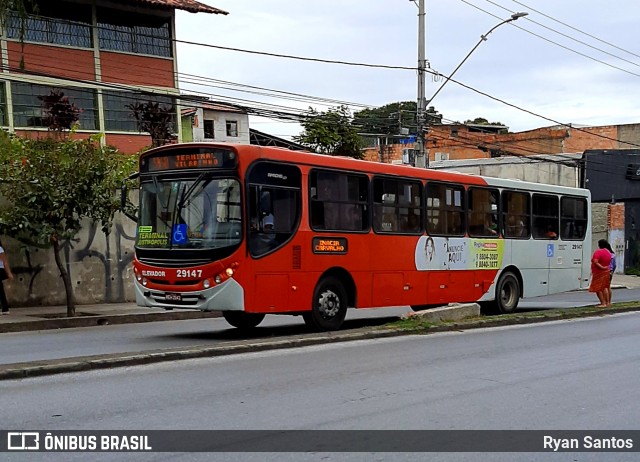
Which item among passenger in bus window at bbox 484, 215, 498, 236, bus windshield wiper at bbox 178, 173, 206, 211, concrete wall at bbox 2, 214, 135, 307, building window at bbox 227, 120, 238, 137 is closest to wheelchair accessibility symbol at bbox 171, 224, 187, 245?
bus windshield wiper at bbox 178, 173, 206, 211

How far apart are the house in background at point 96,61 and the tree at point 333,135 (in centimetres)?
595

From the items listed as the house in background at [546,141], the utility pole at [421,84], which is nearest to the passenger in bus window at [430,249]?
the utility pole at [421,84]

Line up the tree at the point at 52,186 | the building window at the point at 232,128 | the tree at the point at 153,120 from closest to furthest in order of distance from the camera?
the tree at the point at 52,186 < the tree at the point at 153,120 < the building window at the point at 232,128

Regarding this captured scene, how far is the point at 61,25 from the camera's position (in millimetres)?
24797

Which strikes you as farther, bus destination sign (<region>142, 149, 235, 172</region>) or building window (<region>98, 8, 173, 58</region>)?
building window (<region>98, 8, 173, 58</region>)

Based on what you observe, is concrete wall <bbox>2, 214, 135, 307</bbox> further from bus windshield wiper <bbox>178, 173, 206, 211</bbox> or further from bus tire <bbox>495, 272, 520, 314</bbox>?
bus tire <bbox>495, 272, 520, 314</bbox>

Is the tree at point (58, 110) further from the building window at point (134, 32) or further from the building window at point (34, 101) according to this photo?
the building window at point (134, 32)

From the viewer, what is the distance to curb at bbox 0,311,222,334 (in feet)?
48.4

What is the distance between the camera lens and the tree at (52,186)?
51.1ft

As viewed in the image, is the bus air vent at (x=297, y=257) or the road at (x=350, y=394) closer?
the road at (x=350, y=394)

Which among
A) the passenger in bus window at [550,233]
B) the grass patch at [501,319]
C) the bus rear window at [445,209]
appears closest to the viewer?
the grass patch at [501,319]

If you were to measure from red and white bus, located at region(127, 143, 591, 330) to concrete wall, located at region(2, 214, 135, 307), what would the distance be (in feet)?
21.4

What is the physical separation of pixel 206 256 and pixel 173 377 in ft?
11.3

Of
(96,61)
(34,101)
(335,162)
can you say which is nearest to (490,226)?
(335,162)
